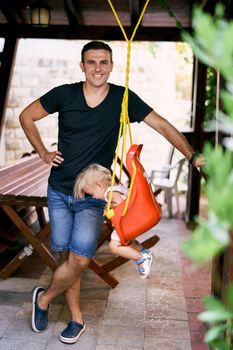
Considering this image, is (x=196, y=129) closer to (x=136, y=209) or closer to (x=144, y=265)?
(x=144, y=265)

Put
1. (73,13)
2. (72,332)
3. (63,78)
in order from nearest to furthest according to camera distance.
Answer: (72,332) < (73,13) < (63,78)

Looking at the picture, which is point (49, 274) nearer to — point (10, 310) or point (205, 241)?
point (10, 310)

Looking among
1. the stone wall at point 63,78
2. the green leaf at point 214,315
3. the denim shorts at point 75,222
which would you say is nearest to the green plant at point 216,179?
the green leaf at point 214,315

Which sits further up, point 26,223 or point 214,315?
point 214,315

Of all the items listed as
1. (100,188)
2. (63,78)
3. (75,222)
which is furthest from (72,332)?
(63,78)

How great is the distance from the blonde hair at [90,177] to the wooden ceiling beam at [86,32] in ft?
9.93

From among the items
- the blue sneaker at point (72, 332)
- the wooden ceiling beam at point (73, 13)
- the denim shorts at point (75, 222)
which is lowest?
the blue sneaker at point (72, 332)

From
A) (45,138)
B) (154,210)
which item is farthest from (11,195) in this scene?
(45,138)

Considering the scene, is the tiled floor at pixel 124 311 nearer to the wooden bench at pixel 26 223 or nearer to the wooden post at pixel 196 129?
the wooden bench at pixel 26 223

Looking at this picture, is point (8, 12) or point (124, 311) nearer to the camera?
point (124, 311)

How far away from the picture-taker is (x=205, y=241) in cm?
72

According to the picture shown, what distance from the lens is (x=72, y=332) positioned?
2828mm

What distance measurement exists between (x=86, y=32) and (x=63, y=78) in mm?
3861

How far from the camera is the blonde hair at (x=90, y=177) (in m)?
2.50
